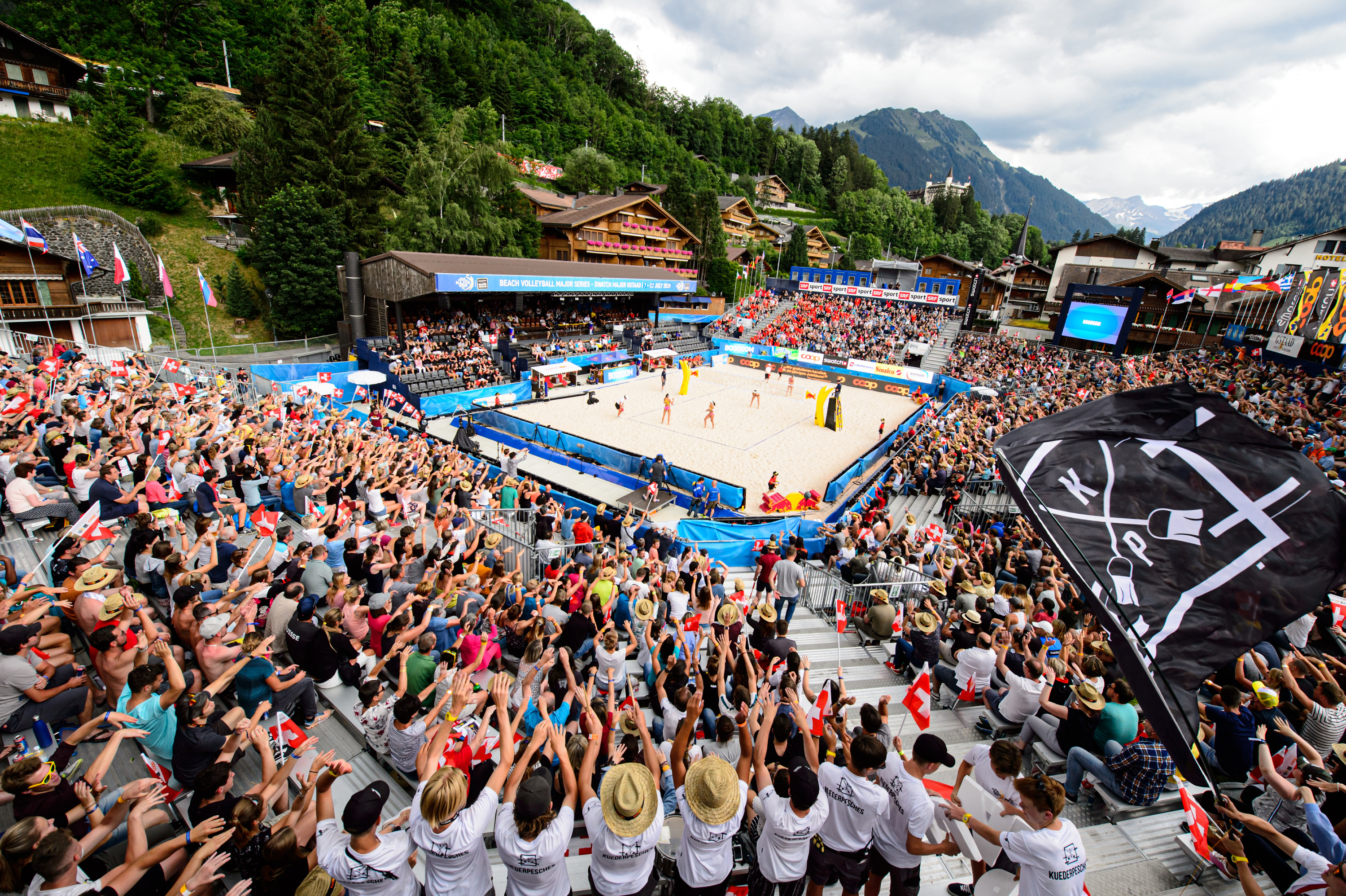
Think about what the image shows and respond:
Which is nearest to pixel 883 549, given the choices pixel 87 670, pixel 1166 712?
pixel 1166 712

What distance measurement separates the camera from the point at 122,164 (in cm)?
2775

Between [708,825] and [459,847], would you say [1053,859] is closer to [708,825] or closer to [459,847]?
[708,825]

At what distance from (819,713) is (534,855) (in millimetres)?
2380

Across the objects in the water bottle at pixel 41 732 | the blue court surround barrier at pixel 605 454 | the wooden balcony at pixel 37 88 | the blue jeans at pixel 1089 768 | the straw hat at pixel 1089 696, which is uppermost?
the wooden balcony at pixel 37 88

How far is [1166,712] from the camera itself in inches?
124

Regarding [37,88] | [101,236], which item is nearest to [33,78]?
[37,88]

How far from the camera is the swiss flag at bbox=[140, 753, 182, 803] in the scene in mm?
3703

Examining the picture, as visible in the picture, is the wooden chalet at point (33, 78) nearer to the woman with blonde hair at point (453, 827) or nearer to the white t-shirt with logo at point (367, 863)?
the white t-shirt with logo at point (367, 863)

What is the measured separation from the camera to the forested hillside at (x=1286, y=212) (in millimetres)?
159250

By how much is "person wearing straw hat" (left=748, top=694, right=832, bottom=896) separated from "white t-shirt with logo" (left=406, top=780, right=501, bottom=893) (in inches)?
58.6

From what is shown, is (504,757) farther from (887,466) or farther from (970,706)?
(887,466)

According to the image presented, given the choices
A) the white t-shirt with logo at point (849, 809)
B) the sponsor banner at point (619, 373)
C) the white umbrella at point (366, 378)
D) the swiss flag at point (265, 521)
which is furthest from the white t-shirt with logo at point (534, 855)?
the sponsor banner at point (619, 373)

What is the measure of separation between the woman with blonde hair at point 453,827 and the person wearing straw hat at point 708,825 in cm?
68

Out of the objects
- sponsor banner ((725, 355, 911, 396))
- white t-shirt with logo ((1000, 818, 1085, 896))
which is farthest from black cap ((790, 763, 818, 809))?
sponsor banner ((725, 355, 911, 396))
